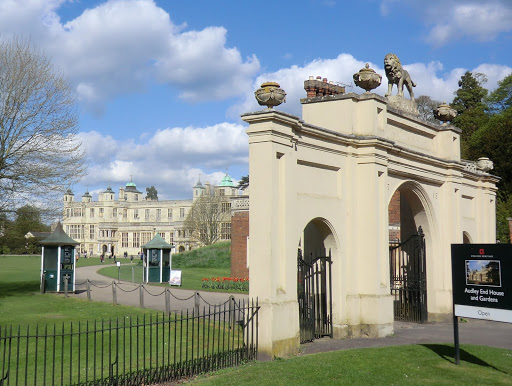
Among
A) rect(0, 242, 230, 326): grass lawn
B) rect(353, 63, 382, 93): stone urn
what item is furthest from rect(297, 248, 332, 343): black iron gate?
rect(0, 242, 230, 326): grass lawn

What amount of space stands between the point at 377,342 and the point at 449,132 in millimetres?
8370

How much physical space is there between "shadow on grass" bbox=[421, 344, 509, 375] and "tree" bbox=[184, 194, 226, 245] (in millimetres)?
58617

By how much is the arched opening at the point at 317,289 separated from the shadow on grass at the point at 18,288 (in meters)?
14.0

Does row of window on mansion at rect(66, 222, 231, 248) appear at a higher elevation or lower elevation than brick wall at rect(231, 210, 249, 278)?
higher

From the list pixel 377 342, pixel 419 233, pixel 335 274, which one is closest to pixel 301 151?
pixel 335 274

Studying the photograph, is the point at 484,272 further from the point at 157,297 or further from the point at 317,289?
the point at 157,297

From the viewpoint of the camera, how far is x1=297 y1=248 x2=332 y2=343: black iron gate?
1272 centimetres

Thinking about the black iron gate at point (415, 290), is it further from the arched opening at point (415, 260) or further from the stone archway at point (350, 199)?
the stone archway at point (350, 199)

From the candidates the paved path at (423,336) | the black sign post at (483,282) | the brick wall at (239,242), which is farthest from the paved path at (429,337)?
the brick wall at (239,242)

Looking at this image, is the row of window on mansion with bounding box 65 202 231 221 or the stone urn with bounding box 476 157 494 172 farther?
the row of window on mansion with bounding box 65 202 231 221

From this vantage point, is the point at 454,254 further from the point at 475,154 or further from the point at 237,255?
the point at 475,154

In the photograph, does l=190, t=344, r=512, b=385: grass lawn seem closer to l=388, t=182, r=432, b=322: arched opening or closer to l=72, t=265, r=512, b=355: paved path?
l=72, t=265, r=512, b=355: paved path

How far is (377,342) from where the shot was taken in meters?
12.7

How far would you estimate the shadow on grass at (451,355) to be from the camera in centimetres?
1035
